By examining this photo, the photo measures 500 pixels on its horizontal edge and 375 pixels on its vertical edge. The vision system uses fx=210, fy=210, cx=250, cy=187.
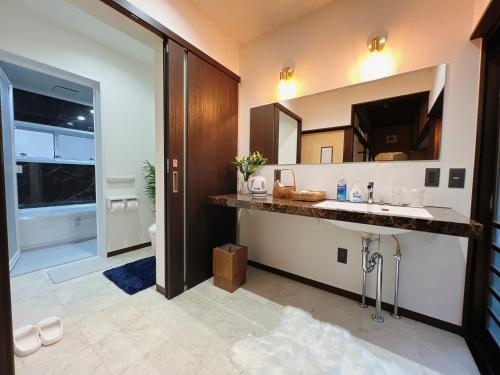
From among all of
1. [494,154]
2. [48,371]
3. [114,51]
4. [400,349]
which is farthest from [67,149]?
[494,154]

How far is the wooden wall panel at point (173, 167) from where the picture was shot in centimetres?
175

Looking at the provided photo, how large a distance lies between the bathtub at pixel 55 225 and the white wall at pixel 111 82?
1162 mm

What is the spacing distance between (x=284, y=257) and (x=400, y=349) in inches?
44.6

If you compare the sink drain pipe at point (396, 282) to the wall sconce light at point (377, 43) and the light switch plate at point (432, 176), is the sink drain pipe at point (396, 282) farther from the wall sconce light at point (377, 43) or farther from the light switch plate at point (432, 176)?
the wall sconce light at point (377, 43)

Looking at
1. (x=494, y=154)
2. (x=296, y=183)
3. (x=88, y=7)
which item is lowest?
(x=296, y=183)

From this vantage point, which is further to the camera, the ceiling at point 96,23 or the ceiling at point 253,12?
the ceiling at point 253,12

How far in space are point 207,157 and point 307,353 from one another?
1.75 m

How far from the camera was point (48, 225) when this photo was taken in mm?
3068

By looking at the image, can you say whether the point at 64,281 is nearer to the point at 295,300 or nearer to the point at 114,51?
the point at 295,300

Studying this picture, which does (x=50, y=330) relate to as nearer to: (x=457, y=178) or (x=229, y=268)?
(x=229, y=268)

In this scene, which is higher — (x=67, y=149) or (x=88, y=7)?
(x=88, y=7)

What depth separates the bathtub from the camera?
2.88 m

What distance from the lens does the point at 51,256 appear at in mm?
2682

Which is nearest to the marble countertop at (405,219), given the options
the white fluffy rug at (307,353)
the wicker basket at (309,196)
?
the wicker basket at (309,196)
